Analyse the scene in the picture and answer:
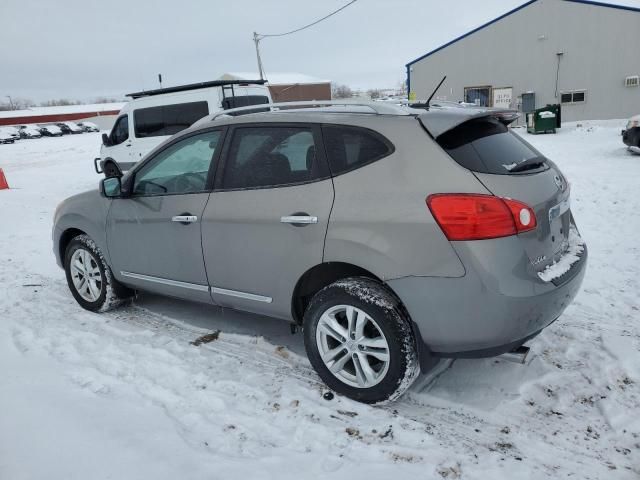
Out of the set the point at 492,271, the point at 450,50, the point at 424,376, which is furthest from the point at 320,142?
the point at 450,50

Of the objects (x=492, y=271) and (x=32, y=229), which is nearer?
(x=492, y=271)

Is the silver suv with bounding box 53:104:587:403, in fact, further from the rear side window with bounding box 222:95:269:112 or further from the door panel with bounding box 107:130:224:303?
the rear side window with bounding box 222:95:269:112

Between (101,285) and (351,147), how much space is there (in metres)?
2.90

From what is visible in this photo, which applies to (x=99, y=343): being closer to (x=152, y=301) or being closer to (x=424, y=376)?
(x=152, y=301)

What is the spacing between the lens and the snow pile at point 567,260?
2648 millimetres

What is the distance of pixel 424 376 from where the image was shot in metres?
3.24

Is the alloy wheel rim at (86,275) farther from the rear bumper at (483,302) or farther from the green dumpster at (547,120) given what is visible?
the green dumpster at (547,120)

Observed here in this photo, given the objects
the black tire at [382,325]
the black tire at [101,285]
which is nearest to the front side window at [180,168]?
the black tire at [101,285]

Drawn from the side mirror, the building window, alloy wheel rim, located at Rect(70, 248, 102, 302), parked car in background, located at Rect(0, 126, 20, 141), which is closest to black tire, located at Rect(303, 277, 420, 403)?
the side mirror

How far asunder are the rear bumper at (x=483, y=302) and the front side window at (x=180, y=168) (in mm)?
1791

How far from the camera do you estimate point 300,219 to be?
9.72ft

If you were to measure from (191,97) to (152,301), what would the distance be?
688 cm

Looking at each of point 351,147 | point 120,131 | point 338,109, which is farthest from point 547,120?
point 351,147

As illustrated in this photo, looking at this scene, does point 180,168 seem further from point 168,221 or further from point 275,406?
point 275,406
